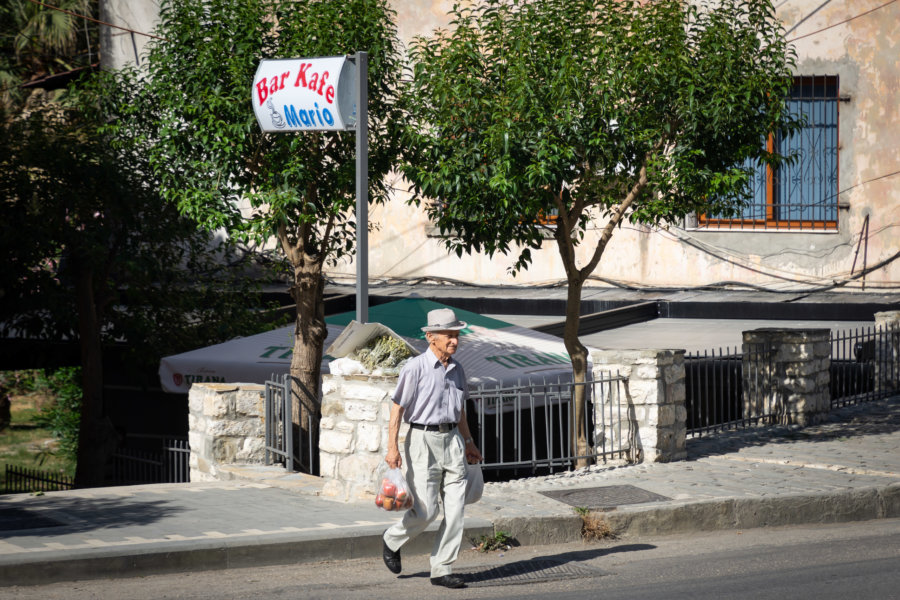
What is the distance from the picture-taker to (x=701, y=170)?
36.6ft

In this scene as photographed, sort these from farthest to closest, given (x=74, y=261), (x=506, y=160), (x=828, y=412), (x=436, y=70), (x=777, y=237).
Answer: (x=777, y=237)
(x=74, y=261)
(x=828, y=412)
(x=436, y=70)
(x=506, y=160)

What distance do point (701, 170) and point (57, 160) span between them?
8.52m

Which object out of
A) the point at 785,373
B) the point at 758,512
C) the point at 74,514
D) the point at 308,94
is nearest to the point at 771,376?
the point at 785,373

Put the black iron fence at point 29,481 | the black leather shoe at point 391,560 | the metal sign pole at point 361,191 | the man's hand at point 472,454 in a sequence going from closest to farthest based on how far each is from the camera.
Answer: the black leather shoe at point 391,560 < the man's hand at point 472,454 < the metal sign pole at point 361,191 < the black iron fence at point 29,481

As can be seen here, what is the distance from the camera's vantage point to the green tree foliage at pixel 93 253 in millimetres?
14906

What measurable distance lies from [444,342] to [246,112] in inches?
224

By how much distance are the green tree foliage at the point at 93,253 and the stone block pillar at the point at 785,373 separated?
723cm

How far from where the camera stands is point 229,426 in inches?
446

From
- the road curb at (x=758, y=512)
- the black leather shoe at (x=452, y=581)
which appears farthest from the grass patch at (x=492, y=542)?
the black leather shoe at (x=452, y=581)

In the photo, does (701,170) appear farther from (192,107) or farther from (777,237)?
(777,237)

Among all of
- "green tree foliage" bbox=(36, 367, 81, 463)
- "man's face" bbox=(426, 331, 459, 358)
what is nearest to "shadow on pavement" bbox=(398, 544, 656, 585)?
"man's face" bbox=(426, 331, 459, 358)

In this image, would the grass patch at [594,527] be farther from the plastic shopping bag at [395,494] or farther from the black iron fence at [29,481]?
the black iron fence at [29,481]

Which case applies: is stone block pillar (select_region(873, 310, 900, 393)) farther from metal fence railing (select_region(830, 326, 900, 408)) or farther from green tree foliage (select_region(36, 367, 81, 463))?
green tree foliage (select_region(36, 367, 81, 463))

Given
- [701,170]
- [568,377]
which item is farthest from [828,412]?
[701,170]
